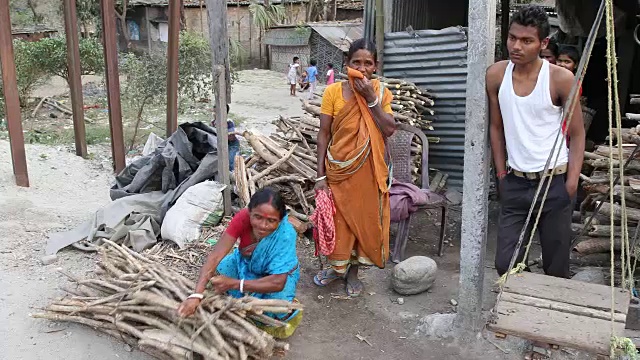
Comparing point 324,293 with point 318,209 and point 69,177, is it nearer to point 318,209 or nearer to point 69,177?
point 318,209

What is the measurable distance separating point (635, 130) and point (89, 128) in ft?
30.6

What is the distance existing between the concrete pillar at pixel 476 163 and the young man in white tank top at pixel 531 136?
0.24 ft

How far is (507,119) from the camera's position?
3168mm

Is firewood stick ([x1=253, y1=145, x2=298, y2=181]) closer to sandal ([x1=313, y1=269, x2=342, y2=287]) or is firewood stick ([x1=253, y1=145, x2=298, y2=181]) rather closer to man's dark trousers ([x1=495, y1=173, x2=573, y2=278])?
sandal ([x1=313, y1=269, x2=342, y2=287])

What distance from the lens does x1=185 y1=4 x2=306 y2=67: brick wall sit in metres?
24.0

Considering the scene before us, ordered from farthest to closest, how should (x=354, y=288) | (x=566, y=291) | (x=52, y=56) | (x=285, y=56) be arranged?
(x=285, y=56), (x=52, y=56), (x=354, y=288), (x=566, y=291)

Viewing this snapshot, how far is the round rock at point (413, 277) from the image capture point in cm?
430

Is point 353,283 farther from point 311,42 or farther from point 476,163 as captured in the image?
point 311,42

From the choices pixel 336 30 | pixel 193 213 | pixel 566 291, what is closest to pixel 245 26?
pixel 336 30

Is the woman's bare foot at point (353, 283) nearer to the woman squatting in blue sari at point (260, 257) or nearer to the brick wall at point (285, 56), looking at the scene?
the woman squatting in blue sari at point (260, 257)

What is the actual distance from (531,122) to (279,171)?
2863 mm

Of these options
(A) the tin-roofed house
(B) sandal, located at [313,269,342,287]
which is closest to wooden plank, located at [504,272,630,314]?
(B) sandal, located at [313,269,342,287]

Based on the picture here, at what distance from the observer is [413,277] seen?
169 inches

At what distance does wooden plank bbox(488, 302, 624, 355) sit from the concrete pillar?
752 mm
